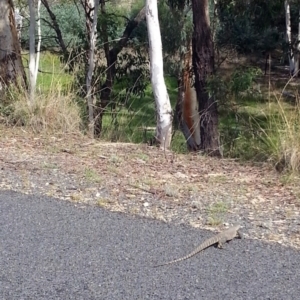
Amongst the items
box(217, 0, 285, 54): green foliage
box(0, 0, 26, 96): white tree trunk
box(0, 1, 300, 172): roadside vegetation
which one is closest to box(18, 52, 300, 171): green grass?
box(0, 1, 300, 172): roadside vegetation

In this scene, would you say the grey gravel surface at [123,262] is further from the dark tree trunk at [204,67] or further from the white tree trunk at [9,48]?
the white tree trunk at [9,48]

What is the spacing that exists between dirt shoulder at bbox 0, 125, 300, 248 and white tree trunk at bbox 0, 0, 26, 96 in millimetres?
2680

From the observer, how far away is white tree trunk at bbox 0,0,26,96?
40.6ft

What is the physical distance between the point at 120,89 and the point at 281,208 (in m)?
8.63

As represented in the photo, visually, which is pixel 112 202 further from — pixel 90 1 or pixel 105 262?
pixel 90 1

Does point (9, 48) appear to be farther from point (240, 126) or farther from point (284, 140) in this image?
point (284, 140)

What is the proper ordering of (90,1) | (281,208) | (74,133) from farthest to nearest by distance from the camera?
(90,1) → (74,133) → (281,208)

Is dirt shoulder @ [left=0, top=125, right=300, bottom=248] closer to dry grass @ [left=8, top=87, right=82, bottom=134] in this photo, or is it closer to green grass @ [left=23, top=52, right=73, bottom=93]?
dry grass @ [left=8, top=87, right=82, bottom=134]

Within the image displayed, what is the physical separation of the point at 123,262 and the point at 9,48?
7965 mm

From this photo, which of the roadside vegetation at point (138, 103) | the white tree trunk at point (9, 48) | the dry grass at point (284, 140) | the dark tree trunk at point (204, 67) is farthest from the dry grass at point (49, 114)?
the dry grass at point (284, 140)

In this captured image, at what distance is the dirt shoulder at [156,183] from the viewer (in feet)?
21.5

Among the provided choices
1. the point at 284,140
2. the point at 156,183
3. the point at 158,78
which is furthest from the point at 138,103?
the point at 156,183

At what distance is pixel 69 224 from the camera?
625cm

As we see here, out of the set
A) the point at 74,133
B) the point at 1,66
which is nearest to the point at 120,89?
the point at 1,66
